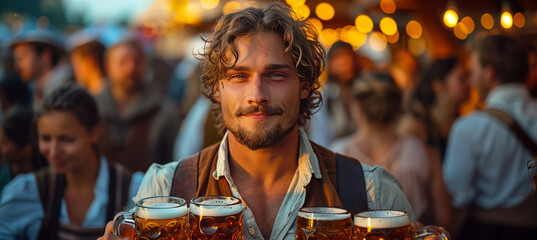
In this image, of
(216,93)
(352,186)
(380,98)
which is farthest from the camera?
(380,98)

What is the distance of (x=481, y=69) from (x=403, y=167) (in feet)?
3.59

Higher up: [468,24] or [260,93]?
[468,24]

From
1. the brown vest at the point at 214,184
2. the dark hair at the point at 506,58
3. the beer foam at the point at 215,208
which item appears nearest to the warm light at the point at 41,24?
the dark hair at the point at 506,58

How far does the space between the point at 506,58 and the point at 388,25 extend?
5239mm

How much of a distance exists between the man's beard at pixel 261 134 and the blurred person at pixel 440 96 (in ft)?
9.09

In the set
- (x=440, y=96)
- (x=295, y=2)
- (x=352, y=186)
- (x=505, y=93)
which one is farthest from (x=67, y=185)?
(x=295, y=2)

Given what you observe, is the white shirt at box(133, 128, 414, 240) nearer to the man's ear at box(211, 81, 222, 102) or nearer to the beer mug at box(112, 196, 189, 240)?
the man's ear at box(211, 81, 222, 102)

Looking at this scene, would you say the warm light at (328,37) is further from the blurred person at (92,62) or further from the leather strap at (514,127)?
the leather strap at (514,127)

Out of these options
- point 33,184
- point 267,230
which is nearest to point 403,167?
point 267,230

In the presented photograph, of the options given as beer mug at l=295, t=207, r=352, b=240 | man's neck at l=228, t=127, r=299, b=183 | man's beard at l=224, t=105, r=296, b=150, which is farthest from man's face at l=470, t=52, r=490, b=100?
beer mug at l=295, t=207, r=352, b=240

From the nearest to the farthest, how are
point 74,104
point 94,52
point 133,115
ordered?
point 74,104
point 133,115
point 94,52

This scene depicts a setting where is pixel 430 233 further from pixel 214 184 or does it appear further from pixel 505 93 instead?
pixel 505 93

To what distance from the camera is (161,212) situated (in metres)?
1.65

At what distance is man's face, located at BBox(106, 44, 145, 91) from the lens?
5305 millimetres
